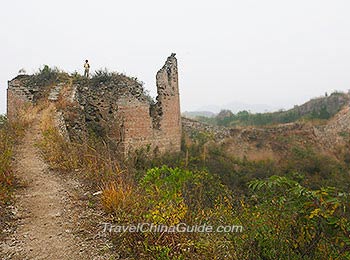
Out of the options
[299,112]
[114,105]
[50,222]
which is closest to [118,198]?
[50,222]

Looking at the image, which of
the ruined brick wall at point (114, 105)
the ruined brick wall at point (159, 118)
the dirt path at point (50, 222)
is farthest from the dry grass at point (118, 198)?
the ruined brick wall at point (114, 105)

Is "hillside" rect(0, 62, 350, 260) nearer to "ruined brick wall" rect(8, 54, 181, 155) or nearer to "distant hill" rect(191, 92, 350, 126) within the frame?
"ruined brick wall" rect(8, 54, 181, 155)

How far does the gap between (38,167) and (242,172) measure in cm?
834

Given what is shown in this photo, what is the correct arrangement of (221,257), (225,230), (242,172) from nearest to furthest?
(221,257) < (225,230) < (242,172)

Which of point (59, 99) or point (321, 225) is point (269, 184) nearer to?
point (321, 225)

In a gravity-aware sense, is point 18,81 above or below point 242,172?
above

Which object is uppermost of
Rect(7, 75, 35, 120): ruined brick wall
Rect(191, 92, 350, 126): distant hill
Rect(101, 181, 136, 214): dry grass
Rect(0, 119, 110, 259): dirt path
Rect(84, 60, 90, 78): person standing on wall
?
Rect(84, 60, 90, 78): person standing on wall

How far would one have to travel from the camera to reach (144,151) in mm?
11719

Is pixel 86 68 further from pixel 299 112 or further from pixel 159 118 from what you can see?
pixel 299 112

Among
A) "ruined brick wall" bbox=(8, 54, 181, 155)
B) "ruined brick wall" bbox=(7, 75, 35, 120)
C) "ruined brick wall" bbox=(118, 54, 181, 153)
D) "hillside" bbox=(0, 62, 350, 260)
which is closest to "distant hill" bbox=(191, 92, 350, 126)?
"ruined brick wall" bbox=(118, 54, 181, 153)

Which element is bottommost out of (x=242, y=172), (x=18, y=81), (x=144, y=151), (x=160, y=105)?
(x=242, y=172)

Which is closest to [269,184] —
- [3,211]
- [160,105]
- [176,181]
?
[176,181]

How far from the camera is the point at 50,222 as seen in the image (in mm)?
3727

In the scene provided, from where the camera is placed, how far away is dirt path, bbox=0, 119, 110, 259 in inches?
121
